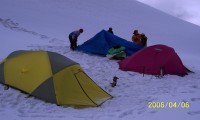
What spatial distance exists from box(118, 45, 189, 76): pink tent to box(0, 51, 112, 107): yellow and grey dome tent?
9.51ft

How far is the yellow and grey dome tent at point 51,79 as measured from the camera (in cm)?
681

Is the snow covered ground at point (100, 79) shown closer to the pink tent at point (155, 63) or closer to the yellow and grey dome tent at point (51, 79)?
the yellow and grey dome tent at point (51, 79)

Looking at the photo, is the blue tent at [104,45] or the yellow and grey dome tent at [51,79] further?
the blue tent at [104,45]

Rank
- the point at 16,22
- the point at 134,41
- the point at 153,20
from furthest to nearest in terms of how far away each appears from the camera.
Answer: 1. the point at 153,20
2. the point at 16,22
3. the point at 134,41

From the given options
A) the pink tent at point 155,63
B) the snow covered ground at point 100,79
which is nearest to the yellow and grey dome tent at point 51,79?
the snow covered ground at point 100,79

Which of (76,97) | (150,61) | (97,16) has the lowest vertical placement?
(76,97)

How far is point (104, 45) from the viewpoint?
12711 millimetres

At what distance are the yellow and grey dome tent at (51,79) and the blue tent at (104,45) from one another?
4.99 m

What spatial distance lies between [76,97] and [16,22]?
17358mm

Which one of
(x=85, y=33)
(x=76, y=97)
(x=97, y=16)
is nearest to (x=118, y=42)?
(x=76, y=97)

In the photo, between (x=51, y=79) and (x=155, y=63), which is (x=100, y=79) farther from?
(x=51, y=79)

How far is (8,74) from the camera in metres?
7.63

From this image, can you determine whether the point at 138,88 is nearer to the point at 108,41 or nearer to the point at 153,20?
the point at 108,41

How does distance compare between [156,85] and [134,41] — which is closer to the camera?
[156,85]
